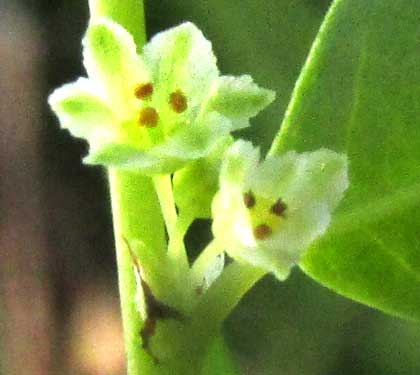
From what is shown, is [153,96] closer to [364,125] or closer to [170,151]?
[170,151]

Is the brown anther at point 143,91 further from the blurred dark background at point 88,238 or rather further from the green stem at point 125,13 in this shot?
the blurred dark background at point 88,238

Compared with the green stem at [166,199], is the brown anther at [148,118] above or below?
above

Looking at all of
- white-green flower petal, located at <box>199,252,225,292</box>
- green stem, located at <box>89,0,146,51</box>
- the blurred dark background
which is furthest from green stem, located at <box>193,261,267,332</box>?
the blurred dark background

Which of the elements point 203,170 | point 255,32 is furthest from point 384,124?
point 255,32

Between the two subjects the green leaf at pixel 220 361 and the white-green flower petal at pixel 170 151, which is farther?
the green leaf at pixel 220 361

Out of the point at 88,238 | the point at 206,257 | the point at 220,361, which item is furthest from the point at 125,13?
the point at 88,238

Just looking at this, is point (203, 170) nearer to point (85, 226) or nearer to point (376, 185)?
point (376, 185)

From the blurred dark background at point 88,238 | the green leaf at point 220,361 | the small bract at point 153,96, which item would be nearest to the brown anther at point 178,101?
the small bract at point 153,96
